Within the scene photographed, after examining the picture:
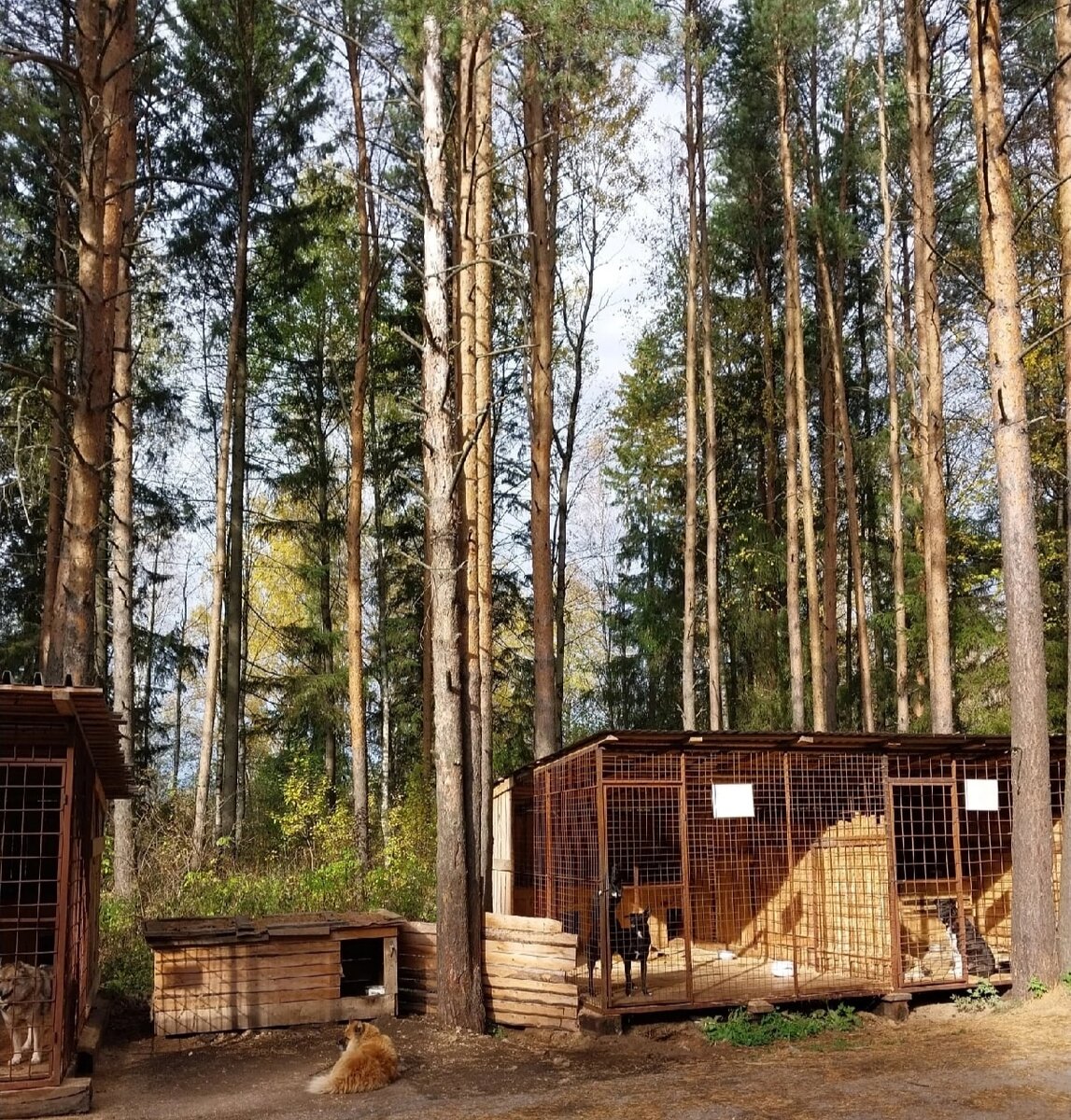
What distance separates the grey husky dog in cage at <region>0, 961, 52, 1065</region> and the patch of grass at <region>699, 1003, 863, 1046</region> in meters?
5.30

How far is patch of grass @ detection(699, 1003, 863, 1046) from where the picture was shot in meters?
9.68

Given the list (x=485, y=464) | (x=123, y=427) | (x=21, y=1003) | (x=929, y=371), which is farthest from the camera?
(x=929, y=371)

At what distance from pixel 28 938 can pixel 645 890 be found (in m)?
6.84

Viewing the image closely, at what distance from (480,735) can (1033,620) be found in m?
6.04

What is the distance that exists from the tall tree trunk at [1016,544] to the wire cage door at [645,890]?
3180mm

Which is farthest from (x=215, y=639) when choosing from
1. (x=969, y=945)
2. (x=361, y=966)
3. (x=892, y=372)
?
(x=892, y=372)

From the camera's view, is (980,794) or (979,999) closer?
(979,999)

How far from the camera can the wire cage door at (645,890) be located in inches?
423

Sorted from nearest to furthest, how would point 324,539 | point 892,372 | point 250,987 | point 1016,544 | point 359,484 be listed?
point 250,987
point 1016,544
point 359,484
point 892,372
point 324,539

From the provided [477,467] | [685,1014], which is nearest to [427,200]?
[477,467]

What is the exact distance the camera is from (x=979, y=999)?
10.9 m

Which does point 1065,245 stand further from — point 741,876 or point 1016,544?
point 741,876

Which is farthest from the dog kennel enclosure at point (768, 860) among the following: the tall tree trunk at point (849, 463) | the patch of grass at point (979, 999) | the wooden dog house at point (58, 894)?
the tall tree trunk at point (849, 463)

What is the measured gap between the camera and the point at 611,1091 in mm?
7723
